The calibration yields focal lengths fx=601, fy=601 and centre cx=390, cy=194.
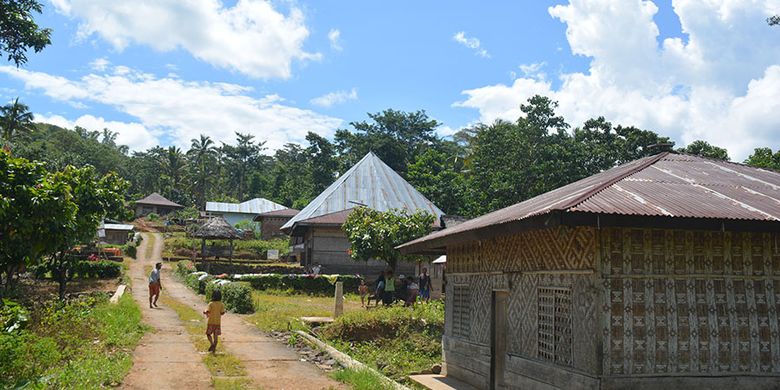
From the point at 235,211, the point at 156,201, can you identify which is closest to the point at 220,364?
the point at 235,211

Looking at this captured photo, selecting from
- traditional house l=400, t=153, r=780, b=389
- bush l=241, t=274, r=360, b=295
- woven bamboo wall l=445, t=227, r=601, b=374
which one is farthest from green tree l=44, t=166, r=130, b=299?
traditional house l=400, t=153, r=780, b=389

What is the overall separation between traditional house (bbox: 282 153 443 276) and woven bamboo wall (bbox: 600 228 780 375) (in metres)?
21.0

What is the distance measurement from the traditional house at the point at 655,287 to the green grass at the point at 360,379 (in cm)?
243

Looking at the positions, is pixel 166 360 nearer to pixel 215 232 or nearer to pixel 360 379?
pixel 360 379

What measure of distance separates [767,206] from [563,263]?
9.41 ft

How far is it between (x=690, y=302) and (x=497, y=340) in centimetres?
367

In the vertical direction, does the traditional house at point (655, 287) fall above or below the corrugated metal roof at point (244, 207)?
below

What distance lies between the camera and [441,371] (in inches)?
516

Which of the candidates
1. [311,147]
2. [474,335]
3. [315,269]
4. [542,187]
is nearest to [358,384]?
[474,335]

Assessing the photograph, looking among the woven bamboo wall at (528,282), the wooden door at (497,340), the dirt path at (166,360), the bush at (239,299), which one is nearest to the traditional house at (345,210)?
the bush at (239,299)

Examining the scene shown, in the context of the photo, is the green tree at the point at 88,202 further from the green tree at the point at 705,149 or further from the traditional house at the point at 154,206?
Result: the traditional house at the point at 154,206

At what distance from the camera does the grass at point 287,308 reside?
17.2 m

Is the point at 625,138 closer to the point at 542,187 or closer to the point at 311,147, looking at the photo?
the point at 542,187

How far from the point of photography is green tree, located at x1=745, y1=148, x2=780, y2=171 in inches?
1298
